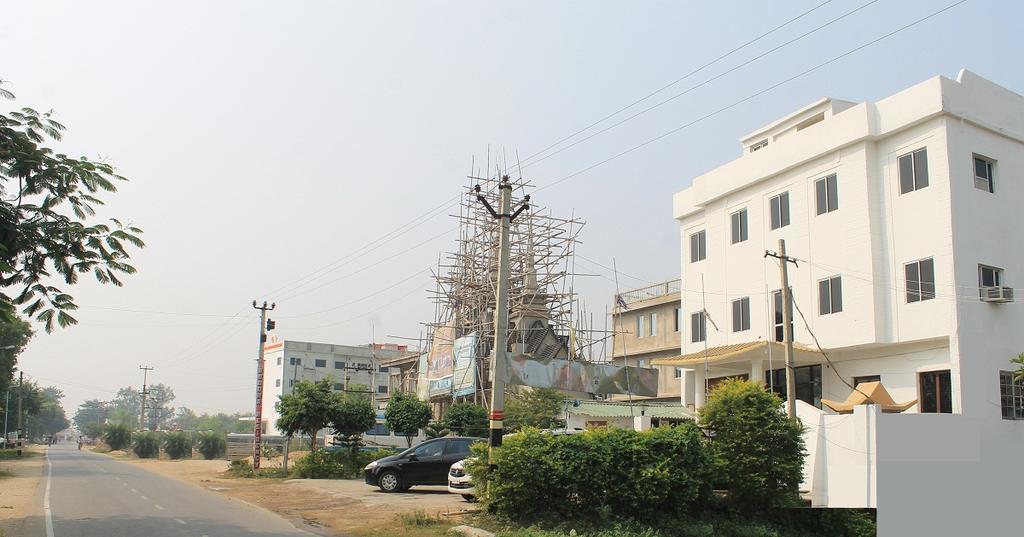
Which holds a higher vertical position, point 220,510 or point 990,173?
point 990,173

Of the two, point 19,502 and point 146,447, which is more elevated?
point 19,502

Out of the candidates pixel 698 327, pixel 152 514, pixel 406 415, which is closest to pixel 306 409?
pixel 406 415

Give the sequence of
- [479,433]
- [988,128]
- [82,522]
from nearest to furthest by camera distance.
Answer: [82,522] < [988,128] < [479,433]

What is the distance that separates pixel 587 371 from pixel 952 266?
2126 cm

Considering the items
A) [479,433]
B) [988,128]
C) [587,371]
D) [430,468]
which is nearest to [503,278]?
[430,468]

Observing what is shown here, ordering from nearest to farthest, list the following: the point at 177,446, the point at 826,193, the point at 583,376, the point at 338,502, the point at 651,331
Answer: the point at 338,502 → the point at 826,193 → the point at 583,376 → the point at 651,331 → the point at 177,446

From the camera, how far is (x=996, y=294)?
81.6 ft

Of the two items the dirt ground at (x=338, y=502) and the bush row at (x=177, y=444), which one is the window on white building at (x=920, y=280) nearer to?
the dirt ground at (x=338, y=502)

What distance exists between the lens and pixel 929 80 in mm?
25203

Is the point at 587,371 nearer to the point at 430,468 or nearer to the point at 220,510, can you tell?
the point at 430,468

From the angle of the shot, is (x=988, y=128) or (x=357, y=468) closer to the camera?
(x=988, y=128)

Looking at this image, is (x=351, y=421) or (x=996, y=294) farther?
(x=351, y=421)

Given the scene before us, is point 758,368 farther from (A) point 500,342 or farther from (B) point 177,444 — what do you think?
(B) point 177,444

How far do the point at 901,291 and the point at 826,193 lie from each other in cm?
450
